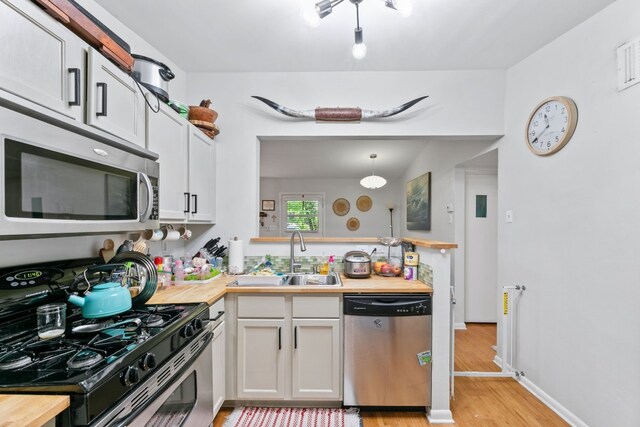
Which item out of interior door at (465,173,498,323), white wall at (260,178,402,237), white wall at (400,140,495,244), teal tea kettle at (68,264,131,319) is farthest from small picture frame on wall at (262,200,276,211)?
teal tea kettle at (68,264,131,319)

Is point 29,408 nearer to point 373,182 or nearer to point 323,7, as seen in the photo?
point 323,7

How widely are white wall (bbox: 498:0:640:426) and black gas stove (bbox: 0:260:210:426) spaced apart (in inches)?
91.9

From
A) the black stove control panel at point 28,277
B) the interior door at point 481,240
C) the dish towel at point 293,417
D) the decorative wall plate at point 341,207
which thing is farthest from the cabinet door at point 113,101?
the decorative wall plate at point 341,207

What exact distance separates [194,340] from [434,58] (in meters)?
2.62

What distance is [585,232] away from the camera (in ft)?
5.72

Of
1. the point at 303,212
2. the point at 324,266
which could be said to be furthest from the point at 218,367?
the point at 303,212

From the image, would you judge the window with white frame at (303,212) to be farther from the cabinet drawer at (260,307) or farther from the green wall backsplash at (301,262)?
the cabinet drawer at (260,307)

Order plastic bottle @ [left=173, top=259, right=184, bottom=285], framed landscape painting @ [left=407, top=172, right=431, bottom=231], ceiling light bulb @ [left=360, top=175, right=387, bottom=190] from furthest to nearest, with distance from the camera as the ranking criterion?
ceiling light bulb @ [left=360, top=175, right=387, bottom=190] < framed landscape painting @ [left=407, top=172, right=431, bottom=231] < plastic bottle @ [left=173, top=259, right=184, bottom=285]

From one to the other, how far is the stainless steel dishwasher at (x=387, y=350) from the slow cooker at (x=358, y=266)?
0.34 m

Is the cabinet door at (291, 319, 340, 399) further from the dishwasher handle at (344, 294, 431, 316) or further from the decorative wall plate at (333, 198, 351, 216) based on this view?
the decorative wall plate at (333, 198, 351, 216)

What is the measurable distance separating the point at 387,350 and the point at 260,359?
869mm

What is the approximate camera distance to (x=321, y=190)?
6.14 metres

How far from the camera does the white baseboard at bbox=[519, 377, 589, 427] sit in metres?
1.76

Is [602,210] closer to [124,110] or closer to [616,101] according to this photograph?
[616,101]
